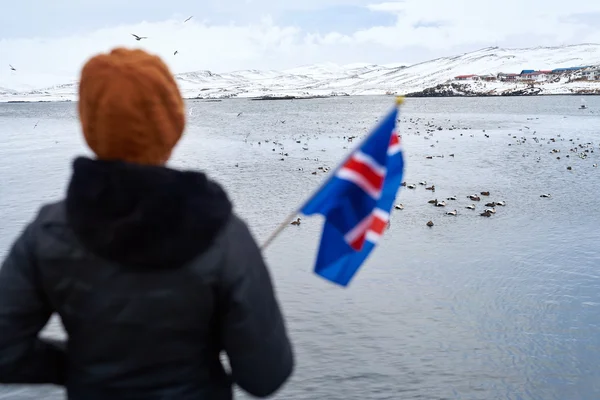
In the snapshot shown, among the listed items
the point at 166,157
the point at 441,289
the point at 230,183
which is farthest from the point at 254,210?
the point at 166,157

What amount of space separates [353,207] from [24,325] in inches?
68.7

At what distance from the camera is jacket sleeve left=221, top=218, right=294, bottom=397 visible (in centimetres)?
227

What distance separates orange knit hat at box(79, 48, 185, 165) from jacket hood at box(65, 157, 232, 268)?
0.11 metres

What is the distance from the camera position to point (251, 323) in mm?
2326

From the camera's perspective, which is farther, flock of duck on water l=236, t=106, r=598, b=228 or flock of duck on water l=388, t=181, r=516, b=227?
flock of duck on water l=236, t=106, r=598, b=228

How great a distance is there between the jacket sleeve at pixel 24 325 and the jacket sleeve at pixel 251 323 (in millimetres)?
726

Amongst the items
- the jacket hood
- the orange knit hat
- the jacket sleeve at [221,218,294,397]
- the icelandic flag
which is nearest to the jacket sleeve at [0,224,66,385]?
the jacket hood

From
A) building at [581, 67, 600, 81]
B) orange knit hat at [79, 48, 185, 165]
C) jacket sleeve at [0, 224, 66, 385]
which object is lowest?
building at [581, 67, 600, 81]

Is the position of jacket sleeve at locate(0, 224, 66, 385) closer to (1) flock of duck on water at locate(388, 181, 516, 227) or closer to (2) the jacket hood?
(2) the jacket hood

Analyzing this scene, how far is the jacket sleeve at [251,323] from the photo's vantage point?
2266 mm

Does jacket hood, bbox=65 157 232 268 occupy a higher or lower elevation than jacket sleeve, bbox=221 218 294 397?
higher

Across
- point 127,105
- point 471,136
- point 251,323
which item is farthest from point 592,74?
point 127,105

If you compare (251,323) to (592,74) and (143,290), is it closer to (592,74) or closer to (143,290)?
(143,290)

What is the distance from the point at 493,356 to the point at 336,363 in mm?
2827
